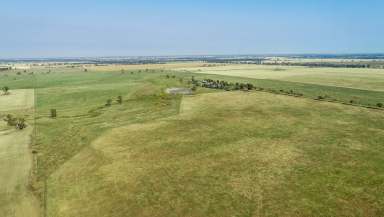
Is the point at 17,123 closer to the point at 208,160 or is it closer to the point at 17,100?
the point at 17,100

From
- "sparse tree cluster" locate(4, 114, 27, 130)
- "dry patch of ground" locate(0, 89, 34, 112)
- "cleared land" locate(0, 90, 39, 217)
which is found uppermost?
"dry patch of ground" locate(0, 89, 34, 112)

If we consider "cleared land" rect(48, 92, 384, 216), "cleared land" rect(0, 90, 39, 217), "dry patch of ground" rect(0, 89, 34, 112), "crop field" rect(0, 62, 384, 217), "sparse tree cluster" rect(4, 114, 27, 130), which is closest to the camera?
"cleared land" rect(48, 92, 384, 216)

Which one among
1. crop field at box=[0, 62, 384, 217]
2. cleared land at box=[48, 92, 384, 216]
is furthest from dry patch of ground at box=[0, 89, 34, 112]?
cleared land at box=[48, 92, 384, 216]

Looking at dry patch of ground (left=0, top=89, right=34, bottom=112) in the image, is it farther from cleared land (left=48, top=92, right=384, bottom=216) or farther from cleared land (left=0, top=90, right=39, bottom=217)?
cleared land (left=48, top=92, right=384, bottom=216)

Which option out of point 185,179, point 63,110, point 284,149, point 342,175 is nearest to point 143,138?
point 185,179

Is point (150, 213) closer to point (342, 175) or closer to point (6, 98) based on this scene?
point (342, 175)

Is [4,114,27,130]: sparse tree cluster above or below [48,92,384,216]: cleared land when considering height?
above

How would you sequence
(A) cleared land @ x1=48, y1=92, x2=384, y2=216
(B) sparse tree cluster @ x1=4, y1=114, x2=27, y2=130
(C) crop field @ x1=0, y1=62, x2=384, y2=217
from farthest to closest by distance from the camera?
(B) sparse tree cluster @ x1=4, y1=114, x2=27, y2=130
(C) crop field @ x1=0, y1=62, x2=384, y2=217
(A) cleared land @ x1=48, y1=92, x2=384, y2=216

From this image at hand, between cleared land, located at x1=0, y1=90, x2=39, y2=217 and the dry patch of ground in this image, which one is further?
the dry patch of ground
